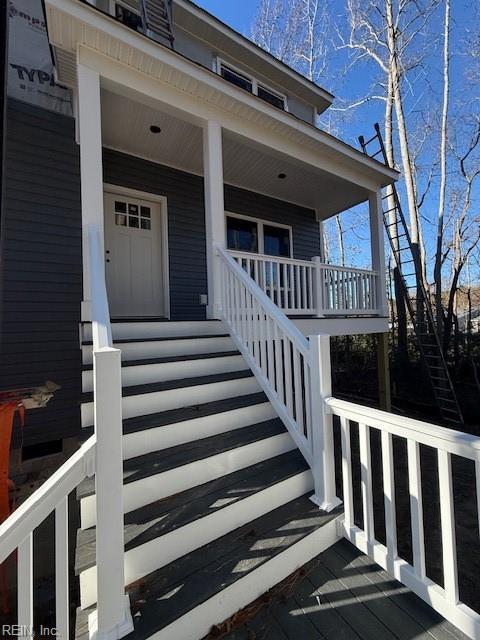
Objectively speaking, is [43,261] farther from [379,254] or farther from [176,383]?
[379,254]

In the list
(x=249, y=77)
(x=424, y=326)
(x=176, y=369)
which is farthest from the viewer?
(x=424, y=326)

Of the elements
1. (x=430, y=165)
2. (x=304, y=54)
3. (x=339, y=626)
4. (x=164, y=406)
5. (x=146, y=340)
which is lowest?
(x=339, y=626)

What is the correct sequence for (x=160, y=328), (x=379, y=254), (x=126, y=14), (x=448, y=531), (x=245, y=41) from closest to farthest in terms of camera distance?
(x=448, y=531)
(x=160, y=328)
(x=126, y=14)
(x=379, y=254)
(x=245, y=41)

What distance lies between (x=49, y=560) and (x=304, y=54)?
1520 cm

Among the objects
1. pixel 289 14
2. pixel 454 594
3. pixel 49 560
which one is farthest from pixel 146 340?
pixel 289 14

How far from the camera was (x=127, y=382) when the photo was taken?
2.47 meters

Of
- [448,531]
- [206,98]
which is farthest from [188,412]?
[206,98]

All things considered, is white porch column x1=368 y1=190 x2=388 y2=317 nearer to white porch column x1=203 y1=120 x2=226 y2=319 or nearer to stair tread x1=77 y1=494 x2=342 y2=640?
white porch column x1=203 y1=120 x2=226 y2=319

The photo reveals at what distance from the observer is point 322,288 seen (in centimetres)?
495

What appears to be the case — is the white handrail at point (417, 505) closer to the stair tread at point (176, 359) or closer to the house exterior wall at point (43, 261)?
the stair tread at point (176, 359)

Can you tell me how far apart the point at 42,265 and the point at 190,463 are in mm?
3693

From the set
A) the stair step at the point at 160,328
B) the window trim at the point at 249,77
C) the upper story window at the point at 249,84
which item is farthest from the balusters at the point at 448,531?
the window trim at the point at 249,77

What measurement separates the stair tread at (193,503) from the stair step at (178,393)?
0.64 meters

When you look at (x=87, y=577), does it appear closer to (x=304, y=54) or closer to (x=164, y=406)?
(x=164, y=406)
